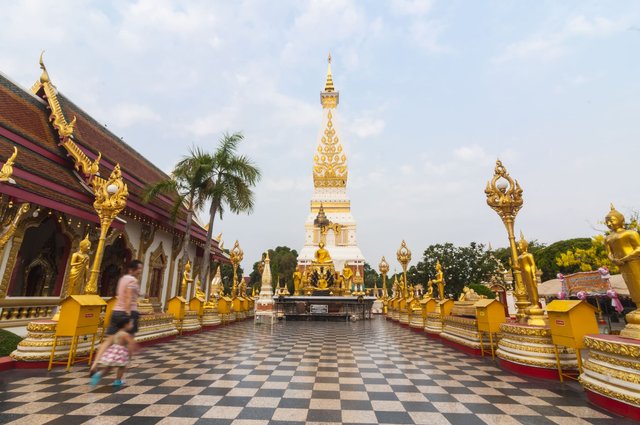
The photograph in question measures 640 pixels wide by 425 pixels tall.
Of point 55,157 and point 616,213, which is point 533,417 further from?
point 55,157

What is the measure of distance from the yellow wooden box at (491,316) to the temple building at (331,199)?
77.4 ft

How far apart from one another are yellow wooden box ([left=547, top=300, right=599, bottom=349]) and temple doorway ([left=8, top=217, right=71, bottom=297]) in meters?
10.7

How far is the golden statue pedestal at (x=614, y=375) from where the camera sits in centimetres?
288

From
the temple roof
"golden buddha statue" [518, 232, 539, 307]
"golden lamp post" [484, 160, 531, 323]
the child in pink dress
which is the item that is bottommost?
the child in pink dress

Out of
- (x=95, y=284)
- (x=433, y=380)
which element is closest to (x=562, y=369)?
(x=433, y=380)

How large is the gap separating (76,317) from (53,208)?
344 cm

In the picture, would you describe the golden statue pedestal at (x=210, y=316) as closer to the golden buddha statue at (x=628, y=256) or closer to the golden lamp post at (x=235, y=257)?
the golden lamp post at (x=235, y=257)

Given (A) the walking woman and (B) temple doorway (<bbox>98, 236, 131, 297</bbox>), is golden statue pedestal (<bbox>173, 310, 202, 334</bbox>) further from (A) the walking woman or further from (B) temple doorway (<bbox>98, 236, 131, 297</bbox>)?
(A) the walking woman

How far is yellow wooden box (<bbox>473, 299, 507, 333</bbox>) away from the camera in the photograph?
5.63 metres

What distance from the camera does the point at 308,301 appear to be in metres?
14.7

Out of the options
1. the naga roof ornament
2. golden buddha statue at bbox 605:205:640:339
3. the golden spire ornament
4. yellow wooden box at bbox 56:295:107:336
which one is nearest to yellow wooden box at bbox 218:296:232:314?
the naga roof ornament

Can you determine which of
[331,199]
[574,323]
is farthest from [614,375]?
[331,199]

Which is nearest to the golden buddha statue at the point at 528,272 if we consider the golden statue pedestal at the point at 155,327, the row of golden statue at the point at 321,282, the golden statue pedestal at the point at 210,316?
the golden statue pedestal at the point at 155,327

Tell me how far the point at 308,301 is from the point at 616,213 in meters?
12.6
